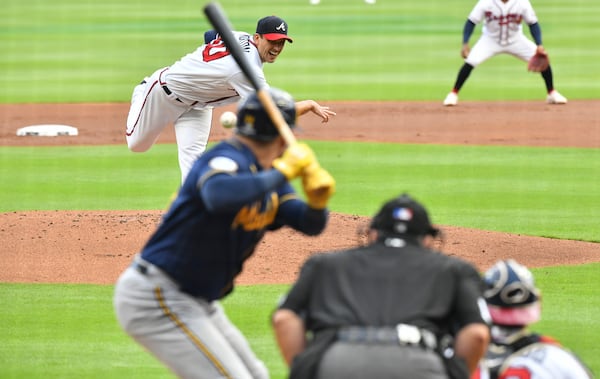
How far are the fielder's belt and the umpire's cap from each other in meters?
0.39

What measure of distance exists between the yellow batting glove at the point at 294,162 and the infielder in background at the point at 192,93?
5.34 metres

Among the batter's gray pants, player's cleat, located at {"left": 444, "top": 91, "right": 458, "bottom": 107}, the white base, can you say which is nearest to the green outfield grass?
player's cleat, located at {"left": 444, "top": 91, "right": 458, "bottom": 107}

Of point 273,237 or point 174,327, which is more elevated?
point 174,327

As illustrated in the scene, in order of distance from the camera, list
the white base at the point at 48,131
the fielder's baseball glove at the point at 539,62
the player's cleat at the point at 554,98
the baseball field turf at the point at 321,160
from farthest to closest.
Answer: the player's cleat at the point at 554,98, the fielder's baseball glove at the point at 539,62, the white base at the point at 48,131, the baseball field turf at the point at 321,160

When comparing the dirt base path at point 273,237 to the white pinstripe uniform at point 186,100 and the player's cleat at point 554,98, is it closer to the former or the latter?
the white pinstripe uniform at point 186,100

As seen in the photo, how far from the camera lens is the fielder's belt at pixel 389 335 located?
4293 mm

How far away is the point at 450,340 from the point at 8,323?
15.9 ft

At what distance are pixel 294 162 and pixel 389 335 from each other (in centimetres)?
95

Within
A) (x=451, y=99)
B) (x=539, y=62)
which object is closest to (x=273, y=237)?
(x=539, y=62)

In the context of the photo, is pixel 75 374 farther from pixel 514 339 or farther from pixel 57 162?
pixel 57 162

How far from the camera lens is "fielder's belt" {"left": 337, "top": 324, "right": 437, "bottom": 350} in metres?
4.29

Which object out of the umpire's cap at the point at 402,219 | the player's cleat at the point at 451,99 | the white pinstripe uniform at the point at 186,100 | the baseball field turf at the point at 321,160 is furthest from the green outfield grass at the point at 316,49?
the umpire's cap at the point at 402,219

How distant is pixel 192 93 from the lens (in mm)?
10586

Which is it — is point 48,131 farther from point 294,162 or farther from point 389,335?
point 389,335
